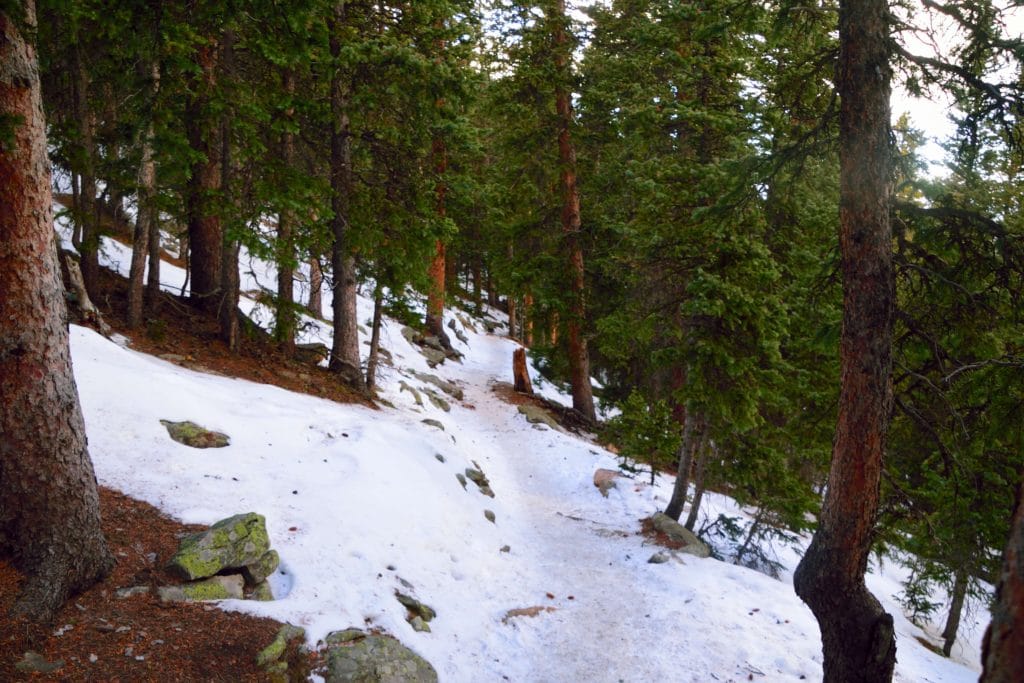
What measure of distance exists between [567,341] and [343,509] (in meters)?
11.7

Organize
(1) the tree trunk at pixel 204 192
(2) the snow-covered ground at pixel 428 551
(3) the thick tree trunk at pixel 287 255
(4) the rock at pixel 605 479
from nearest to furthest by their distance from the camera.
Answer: (2) the snow-covered ground at pixel 428 551
(1) the tree trunk at pixel 204 192
(3) the thick tree trunk at pixel 287 255
(4) the rock at pixel 605 479

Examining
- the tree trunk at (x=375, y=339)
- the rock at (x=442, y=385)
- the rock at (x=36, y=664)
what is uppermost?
the tree trunk at (x=375, y=339)

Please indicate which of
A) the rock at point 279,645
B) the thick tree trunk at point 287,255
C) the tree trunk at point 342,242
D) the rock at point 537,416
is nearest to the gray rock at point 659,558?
the rock at point 279,645

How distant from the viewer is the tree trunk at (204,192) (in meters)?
10.1

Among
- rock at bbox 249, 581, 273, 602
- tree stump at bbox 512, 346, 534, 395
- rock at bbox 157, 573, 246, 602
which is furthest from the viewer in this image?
tree stump at bbox 512, 346, 534, 395

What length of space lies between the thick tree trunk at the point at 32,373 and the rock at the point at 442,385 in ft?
42.6

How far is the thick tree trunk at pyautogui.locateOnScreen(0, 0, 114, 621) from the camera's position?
14.3 feet

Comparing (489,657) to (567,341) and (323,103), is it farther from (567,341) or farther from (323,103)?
(567,341)

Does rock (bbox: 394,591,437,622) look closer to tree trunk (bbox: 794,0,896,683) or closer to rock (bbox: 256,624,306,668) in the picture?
rock (bbox: 256,624,306,668)

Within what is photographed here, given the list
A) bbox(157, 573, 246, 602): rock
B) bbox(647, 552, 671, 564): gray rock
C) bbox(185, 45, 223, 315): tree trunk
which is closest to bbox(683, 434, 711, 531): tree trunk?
bbox(647, 552, 671, 564): gray rock

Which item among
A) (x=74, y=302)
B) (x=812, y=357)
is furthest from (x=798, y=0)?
(x=74, y=302)

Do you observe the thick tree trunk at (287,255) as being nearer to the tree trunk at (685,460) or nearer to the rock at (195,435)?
the rock at (195,435)

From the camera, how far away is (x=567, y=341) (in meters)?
18.2

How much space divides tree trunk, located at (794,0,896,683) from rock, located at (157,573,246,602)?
17.3ft
